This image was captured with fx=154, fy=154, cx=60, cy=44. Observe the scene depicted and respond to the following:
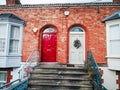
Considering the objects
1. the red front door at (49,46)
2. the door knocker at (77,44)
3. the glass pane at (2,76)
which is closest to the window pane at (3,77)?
the glass pane at (2,76)

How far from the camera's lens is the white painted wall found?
9203 mm

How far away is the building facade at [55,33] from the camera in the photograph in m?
9.95

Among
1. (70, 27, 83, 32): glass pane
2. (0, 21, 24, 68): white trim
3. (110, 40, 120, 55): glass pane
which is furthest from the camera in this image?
(70, 27, 83, 32): glass pane

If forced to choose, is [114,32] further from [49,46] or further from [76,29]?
[49,46]

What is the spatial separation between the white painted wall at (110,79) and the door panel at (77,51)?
5.81 ft

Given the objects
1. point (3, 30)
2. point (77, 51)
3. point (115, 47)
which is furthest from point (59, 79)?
point (3, 30)

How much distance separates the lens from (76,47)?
34.6 feet

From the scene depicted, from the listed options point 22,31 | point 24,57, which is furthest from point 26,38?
point 24,57

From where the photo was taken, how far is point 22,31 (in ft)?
34.9

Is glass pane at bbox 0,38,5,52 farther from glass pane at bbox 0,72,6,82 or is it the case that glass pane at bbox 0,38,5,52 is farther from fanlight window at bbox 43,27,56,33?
fanlight window at bbox 43,27,56,33

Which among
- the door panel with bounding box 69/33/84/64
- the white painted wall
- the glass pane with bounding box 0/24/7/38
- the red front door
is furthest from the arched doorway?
the glass pane with bounding box 0/24/7/38

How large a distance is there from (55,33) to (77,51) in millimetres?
2019

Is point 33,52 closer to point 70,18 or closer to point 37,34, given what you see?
point 37,34

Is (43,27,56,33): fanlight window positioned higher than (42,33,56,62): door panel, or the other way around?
(43,27,56,33): fanlight window
